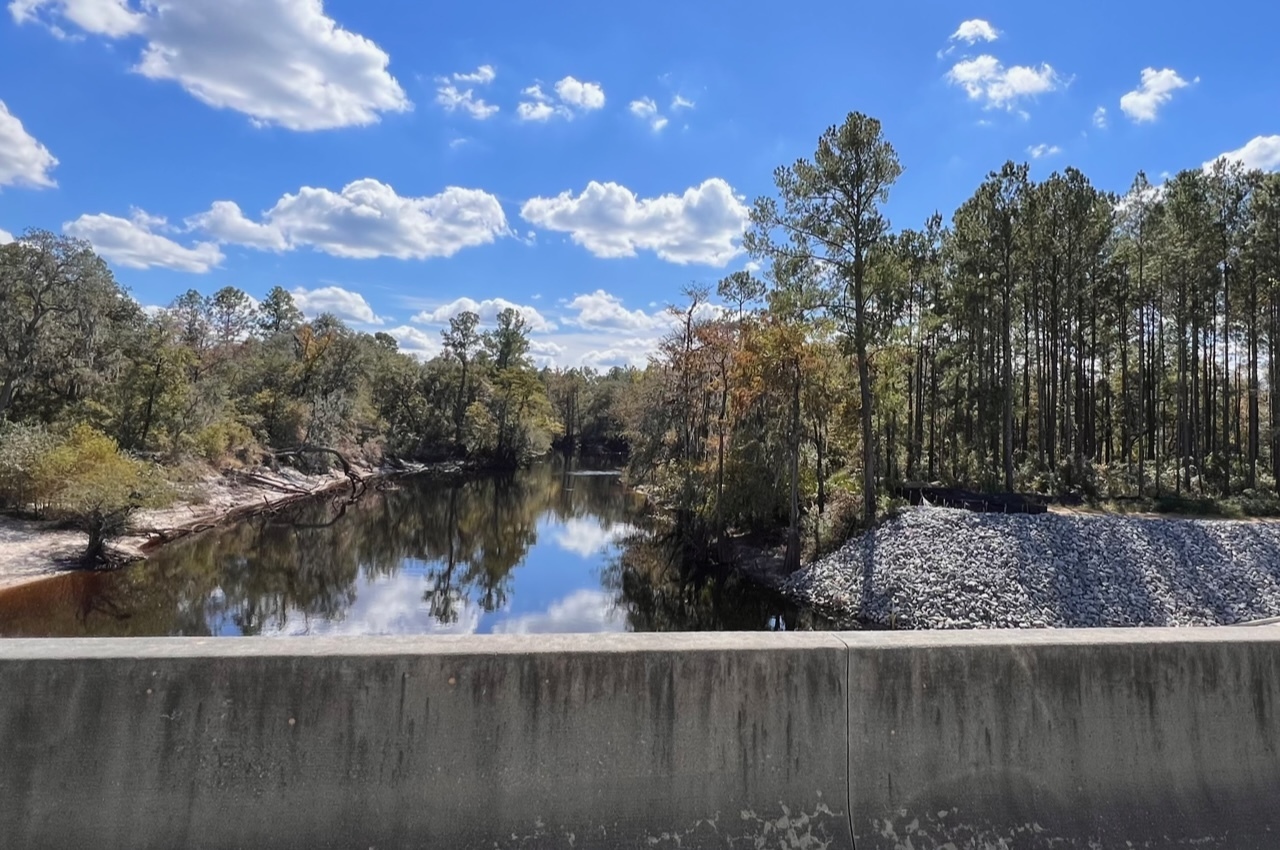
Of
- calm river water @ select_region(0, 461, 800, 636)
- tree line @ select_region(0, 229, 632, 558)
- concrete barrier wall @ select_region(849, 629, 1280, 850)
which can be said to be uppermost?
tree line @ select_region(0, 229, 632, 558)

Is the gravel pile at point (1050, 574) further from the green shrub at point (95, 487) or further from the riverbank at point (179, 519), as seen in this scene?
the riverbank at point (179, 519)

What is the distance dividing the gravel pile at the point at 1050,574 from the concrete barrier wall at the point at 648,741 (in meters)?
13.0

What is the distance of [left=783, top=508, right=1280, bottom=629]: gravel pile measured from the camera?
16344 mm

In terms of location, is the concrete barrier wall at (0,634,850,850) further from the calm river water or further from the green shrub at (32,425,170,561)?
the green shrub at (32,425,170,561)

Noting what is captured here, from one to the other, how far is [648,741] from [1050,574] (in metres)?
17.3

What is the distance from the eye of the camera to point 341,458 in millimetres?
49906

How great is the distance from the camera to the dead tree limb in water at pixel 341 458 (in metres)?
45.1

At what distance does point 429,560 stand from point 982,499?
62.1ft

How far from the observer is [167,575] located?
20016mm

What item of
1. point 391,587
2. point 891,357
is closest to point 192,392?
point 391,587

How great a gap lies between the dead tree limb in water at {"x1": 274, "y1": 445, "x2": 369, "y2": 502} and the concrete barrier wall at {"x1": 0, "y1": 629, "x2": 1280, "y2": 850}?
136 feet

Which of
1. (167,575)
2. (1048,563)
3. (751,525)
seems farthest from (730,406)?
(167,575)

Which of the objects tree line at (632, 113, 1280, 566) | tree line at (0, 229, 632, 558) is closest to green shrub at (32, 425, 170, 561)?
tree line at (0, 229, 632, 558)

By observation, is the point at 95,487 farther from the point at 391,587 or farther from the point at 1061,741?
the point at 1061,741
